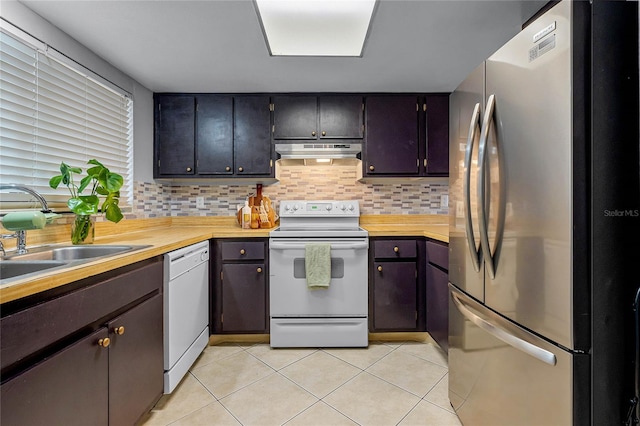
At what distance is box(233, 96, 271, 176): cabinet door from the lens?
8.61ft

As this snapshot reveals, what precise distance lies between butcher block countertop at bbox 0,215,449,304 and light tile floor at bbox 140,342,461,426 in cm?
85

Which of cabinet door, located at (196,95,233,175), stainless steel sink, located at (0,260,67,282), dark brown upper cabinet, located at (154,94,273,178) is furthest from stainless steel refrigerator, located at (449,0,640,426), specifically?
cabinet door, located at (196,95,233,175)

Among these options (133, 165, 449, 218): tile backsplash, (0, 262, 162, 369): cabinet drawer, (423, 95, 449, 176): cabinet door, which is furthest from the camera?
(133, 165, 449, 218): tile backsplash

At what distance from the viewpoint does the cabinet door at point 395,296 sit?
92.0 inches

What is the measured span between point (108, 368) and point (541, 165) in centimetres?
168

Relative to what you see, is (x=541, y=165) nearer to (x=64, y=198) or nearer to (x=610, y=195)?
(x=610, y=195)

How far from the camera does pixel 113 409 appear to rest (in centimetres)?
117

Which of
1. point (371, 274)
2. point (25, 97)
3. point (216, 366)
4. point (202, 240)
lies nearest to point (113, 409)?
point (216, 366)

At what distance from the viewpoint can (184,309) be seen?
1826 millimetres

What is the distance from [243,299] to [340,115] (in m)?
1.74

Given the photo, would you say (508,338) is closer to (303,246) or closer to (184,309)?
(303,246)

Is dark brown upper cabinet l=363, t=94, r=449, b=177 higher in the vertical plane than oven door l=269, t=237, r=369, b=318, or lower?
higher

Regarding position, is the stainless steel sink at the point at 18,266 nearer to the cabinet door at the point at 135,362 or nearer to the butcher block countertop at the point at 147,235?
the butcher block countertop at the point at 147,235

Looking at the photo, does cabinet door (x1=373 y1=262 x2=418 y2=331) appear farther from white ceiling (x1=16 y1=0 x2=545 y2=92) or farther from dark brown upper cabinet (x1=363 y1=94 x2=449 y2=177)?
white ceiling (x1=16 y1=0 x2=545 y2=92)
